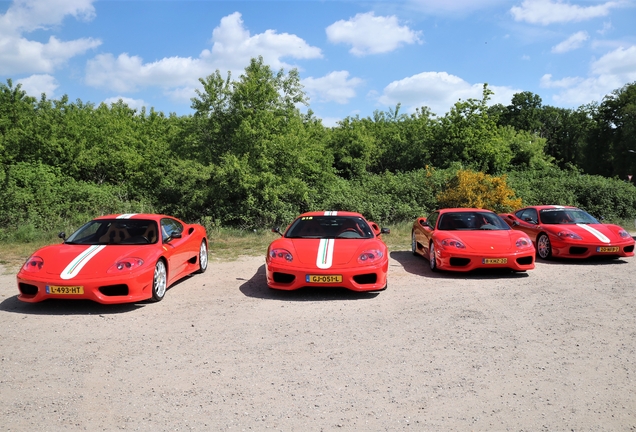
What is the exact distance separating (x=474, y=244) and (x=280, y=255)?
152 inches

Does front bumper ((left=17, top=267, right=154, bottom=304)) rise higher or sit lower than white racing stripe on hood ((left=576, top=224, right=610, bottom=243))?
lower

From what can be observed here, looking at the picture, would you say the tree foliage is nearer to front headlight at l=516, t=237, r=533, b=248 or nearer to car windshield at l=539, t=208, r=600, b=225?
car windshield at l=539, t=208, r=600, b=225

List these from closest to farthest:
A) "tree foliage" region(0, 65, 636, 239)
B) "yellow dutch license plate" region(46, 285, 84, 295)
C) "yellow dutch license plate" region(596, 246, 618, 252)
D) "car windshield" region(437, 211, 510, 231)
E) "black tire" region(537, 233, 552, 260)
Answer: "yellow dutch license plate" region(46, 285, 84, 295)
"car windshield" region(437, 211, 510, 231)
"yellow dutch license plate" region(596, 246, 618, 252)
"black tire" region(537, 233, 552, 260)
"tree foliage" region(0, 65, 636, 239)

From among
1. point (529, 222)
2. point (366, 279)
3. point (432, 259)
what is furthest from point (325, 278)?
point (529, 222)

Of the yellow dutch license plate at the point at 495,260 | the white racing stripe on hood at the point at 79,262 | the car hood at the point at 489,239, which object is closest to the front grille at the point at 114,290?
the white racing stripe on hood at the point at 79,262

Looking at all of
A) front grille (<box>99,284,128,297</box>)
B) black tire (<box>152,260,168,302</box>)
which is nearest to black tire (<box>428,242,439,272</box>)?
black tire (<box>152,260,168,302</box>)

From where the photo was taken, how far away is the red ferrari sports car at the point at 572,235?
1126cm

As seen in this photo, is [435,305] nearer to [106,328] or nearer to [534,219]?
Answer: [106,328]

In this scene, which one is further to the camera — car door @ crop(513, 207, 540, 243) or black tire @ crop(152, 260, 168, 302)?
car door @ crop(513, 207, 540, 243)

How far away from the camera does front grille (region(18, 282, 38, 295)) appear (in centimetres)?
724

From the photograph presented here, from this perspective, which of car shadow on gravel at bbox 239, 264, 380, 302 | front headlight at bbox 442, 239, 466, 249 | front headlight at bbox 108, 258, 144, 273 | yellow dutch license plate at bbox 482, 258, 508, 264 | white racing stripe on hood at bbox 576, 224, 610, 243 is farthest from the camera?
white racing stripe on hood at bbox 576, 224, 610, 243

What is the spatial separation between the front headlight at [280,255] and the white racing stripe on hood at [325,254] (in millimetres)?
448

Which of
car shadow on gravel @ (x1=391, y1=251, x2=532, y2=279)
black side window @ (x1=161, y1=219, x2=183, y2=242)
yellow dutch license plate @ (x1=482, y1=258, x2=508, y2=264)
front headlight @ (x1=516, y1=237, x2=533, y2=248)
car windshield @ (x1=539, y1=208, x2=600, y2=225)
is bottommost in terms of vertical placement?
car shadow on gravel @ (x1=391, y1=251, x2=532, y2=279)

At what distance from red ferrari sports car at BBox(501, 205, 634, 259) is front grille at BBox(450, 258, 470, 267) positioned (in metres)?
3.17
